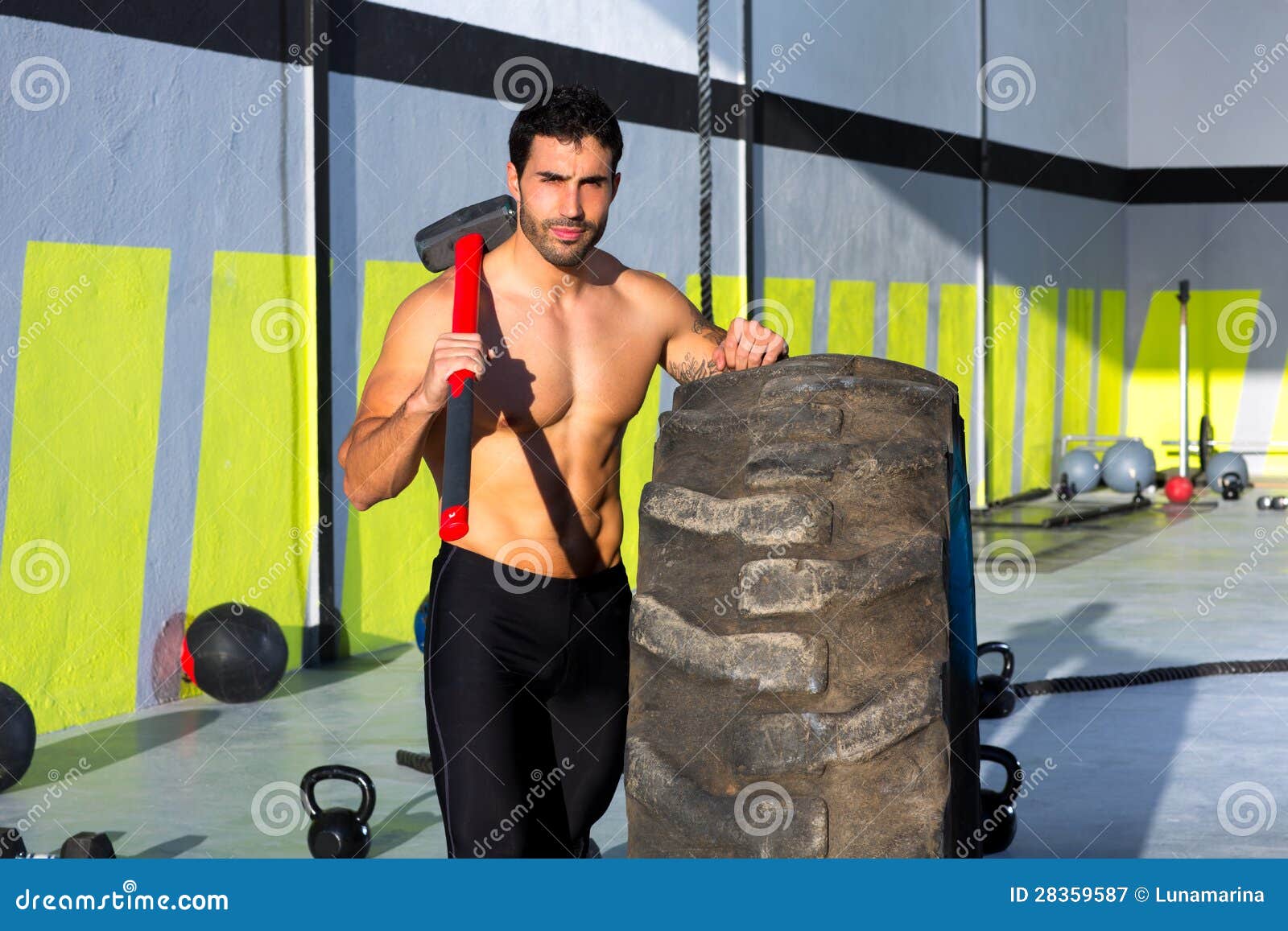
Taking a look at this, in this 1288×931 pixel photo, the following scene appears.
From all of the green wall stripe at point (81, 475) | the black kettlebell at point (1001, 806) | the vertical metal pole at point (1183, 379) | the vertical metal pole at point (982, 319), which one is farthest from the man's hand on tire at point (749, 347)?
the vertical metal pole at point (1183, 379)

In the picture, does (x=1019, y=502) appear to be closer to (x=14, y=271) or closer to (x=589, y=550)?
(x=14, y=271)

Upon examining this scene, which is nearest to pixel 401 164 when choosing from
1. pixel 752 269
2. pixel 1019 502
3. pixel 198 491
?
pixel 198 491

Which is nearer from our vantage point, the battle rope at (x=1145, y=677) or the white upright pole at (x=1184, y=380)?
the battle rope at (x=1145, y=677)

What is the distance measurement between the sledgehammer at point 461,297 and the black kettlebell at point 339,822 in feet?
3.72

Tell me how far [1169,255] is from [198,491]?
29.9 ft

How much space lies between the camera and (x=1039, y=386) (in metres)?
10.7

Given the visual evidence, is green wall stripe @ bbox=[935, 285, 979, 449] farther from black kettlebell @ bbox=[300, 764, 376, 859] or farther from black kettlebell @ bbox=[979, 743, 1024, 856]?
black kettlebell @ bbox=[300, 764, 376, 859]

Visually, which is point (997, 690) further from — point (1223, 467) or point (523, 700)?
point (1223, 467)

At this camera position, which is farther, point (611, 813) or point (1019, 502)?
point (1019, 502)

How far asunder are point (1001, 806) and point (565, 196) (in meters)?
1.68

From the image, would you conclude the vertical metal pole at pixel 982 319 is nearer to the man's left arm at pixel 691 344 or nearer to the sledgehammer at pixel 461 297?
the man's left arm at pixel 691 344

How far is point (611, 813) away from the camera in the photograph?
3646mm

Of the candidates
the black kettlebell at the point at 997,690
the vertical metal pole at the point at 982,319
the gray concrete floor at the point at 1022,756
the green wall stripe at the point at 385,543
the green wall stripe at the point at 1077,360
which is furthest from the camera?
the green wall stripe at the point at 1077,360

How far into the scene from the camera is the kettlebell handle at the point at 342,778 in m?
3.26
